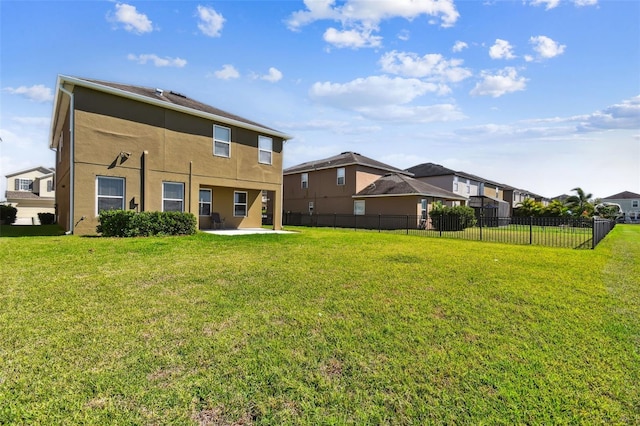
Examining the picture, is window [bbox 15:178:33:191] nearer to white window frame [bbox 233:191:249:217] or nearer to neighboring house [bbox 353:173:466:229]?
white window frame [bbox 233:191:249:217]

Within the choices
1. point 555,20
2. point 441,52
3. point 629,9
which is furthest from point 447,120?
point 629,9

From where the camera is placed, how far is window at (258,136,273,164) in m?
16.5

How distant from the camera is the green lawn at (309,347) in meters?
2.34

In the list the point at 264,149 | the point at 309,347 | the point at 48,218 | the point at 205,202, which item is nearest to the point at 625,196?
the point at 264,149

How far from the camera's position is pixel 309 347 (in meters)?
3.26

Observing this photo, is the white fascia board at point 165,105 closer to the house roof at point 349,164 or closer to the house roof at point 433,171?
the house roof at point 349,164

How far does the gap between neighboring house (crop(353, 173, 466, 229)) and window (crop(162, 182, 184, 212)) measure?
1529cm

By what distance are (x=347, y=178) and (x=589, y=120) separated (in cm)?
1875

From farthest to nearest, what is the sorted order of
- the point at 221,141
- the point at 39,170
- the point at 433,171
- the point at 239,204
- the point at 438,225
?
the point at 39,170 → the point at 433,171 → the point at 438,225 → the point at 239,204 → the point at 221,141

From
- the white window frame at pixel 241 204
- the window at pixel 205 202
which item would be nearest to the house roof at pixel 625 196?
the white window frame at pixel 241 204

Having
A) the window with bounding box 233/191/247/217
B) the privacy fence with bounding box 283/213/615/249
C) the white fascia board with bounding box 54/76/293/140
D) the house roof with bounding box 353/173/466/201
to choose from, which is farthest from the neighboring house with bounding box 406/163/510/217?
the window with bounding box 233/191/247/217

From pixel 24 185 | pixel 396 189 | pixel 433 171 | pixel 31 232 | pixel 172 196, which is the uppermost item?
pixel 433 171

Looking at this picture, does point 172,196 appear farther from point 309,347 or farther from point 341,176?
point 341,176

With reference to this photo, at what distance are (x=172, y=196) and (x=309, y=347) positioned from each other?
12391 mm
